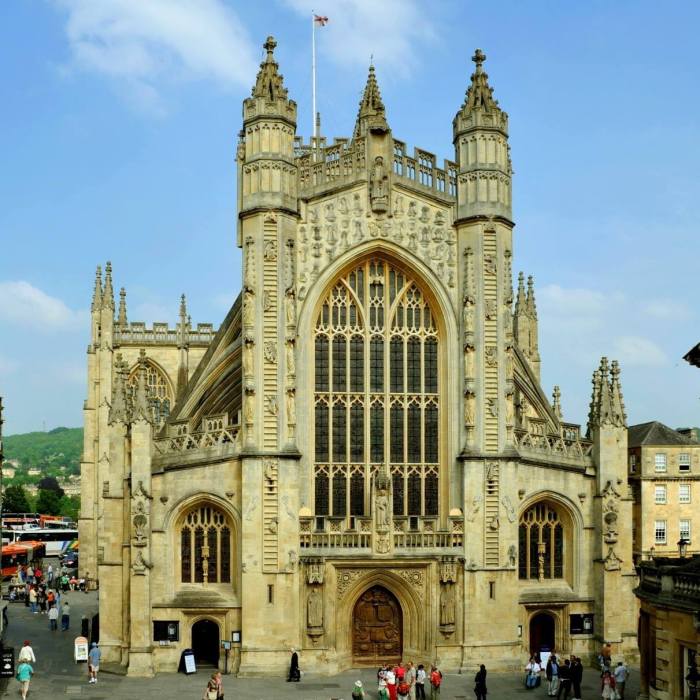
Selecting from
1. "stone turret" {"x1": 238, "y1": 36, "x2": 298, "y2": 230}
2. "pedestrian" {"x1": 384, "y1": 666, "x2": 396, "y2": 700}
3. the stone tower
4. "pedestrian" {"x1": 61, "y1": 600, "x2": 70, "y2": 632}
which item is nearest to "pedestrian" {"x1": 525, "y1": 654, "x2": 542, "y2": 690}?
"pedestrian" {"x1": 384, "y1": 666, "x2": 396, "y2": 700}

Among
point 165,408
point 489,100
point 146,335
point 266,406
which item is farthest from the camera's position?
point 146,335

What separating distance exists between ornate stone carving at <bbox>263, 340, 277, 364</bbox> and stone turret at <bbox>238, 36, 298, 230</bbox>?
16.0 feet

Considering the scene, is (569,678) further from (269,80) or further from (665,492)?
(665,492)

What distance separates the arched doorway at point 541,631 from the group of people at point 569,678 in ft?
11.0

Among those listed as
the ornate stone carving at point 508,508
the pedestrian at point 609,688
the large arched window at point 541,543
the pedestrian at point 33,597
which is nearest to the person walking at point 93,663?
the ornate stone carving at point 508,508

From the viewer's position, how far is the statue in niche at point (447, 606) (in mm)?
38938

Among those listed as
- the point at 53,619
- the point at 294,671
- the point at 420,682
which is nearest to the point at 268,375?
the point at 294,671

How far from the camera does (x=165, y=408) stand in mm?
58969

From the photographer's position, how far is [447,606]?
3897 centimetres

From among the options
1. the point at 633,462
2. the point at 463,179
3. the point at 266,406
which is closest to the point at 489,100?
the point at 463,179

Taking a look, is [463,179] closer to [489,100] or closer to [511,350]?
[489,100]

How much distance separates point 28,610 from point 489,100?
37763 mm

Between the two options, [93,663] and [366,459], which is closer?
[93,663]

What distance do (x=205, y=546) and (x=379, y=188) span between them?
14519 millimetres
